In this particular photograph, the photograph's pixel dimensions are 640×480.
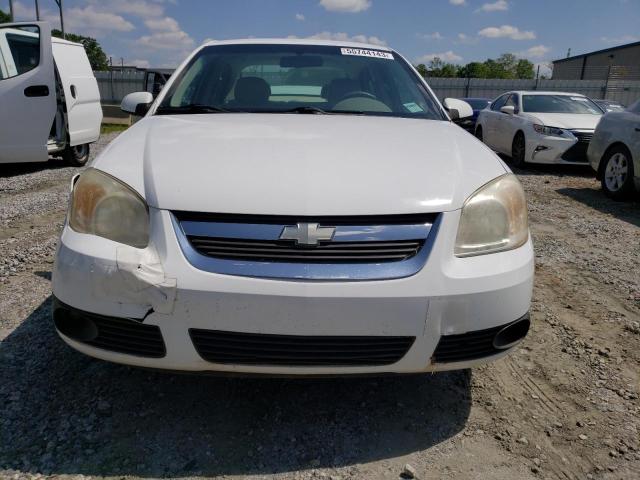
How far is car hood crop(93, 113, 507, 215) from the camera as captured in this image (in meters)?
1.75

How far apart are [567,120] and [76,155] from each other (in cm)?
761

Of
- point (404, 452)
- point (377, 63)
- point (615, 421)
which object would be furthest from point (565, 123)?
point (404, 452)

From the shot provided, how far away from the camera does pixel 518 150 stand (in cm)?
916

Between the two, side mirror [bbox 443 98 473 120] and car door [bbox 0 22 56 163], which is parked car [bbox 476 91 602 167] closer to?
side mirror [bbox 443 98 473 120]

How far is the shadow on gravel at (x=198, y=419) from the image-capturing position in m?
1.81

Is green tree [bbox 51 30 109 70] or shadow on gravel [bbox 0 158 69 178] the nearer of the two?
shadow on gravel [bbox 0 158 69 178]

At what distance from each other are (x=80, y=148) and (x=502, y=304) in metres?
7.63

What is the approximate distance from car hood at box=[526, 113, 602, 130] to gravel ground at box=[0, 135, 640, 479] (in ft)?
20.6

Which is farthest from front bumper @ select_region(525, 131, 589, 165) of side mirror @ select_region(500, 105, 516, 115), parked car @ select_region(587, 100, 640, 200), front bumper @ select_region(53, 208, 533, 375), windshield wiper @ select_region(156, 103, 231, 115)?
front bumper @ select_region(53, 208, 533, 375)

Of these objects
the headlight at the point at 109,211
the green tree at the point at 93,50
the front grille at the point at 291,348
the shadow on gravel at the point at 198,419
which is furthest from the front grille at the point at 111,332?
the green tree at the point at 93,50

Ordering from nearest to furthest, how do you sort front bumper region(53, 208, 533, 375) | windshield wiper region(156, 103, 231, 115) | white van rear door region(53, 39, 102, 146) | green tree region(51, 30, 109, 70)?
front bumper region(53, 208, 533, 375)
windshield wiper region(156, 103, 231, 115)
white van rear door region(53, 39, 102, 146)
green tree region(51, 30, 109, 70)

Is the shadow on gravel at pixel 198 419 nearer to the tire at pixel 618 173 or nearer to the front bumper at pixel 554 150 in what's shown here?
the tire at pixel 618 173

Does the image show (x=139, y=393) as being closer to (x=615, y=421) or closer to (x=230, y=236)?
(x=230, y=236)

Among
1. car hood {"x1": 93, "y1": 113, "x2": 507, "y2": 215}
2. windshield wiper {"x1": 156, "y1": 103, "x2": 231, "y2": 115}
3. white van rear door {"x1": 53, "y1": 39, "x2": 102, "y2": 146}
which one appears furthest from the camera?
white van rear door {"x1": 53, "y1": 39, "x2": 102, "y2": 146}
